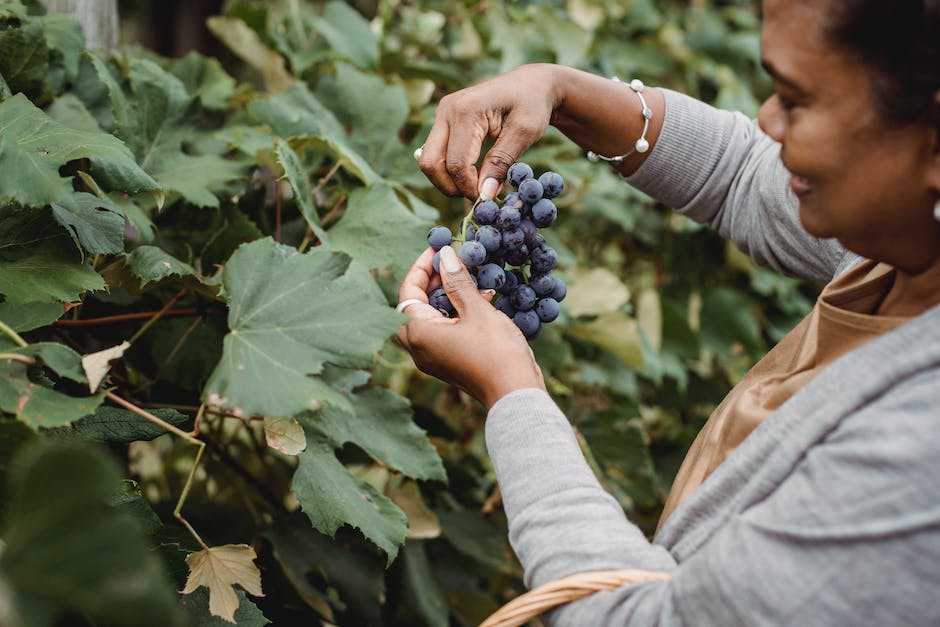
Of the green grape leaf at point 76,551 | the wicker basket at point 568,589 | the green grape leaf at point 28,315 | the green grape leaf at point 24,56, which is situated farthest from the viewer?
the green grape leaf at point 24,56

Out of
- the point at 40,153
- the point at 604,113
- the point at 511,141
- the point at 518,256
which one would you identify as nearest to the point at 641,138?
the point at 604,113

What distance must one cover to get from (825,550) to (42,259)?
87cm

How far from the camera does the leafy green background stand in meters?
0.76

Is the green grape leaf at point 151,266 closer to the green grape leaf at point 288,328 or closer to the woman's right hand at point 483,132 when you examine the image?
the green grape leaf at point 288,328

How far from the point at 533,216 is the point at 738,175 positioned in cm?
44

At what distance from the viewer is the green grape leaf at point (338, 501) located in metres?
0.96

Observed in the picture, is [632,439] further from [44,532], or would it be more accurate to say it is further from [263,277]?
[44,532]

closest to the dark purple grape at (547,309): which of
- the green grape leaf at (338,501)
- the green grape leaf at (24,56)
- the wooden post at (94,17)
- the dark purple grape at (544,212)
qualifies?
the dark purple grape at (544,212)

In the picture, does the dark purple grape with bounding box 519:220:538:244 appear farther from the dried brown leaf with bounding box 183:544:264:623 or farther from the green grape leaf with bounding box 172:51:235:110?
the green grape leaf with bounding box 172:51:235:110

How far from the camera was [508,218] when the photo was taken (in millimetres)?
927

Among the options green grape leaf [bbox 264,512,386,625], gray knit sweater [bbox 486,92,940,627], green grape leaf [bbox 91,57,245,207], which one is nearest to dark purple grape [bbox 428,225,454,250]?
gray knit sweater [bbox 486,92,940,627]

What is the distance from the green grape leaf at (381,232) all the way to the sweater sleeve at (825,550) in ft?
1.73

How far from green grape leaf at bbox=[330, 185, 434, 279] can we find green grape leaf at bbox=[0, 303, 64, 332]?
1.33 feet

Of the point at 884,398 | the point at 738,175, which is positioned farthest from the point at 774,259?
the point at 884,398
